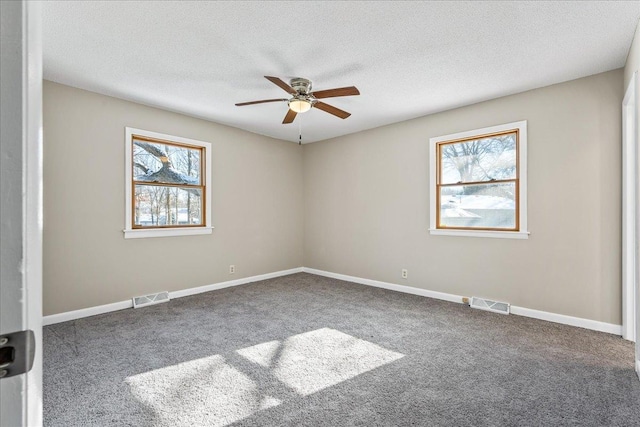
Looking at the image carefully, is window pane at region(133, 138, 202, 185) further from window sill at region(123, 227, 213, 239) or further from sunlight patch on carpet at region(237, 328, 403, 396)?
sunlight patch on carpet at region(237, 328, 403, 396)

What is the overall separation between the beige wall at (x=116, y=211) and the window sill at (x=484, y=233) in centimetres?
294

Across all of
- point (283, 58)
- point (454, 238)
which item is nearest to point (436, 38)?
point (283, 58)

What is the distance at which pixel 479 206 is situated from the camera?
4234mm

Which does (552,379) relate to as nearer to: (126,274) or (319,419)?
(319,419)

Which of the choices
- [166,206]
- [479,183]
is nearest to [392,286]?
[479,183]

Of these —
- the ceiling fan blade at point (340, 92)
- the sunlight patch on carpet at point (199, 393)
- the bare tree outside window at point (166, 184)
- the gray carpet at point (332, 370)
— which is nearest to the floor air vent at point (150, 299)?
the gray carpet at point (332, 370)

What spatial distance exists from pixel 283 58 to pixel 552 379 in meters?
3.36

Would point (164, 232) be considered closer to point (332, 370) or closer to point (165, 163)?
point (165, 163)

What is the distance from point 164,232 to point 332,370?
310 centimetres

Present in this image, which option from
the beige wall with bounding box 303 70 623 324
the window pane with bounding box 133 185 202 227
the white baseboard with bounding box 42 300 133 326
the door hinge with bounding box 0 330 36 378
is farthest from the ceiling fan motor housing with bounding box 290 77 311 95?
the white baseboard with bounding box 42 300 133 326

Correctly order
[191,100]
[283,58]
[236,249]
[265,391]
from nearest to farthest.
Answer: [265,391] → [283,58] → [191,100] → [236,249]

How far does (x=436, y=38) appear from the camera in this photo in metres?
2.67

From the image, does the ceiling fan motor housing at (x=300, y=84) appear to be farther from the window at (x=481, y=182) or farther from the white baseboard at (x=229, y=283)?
the white baseboard at (x=229, y=283)

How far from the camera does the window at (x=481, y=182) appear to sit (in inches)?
152
